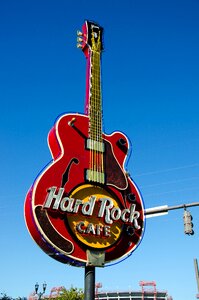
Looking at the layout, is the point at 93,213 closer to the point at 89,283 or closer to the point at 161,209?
the point at 89,283

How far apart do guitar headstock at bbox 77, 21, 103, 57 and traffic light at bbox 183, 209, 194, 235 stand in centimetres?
1313

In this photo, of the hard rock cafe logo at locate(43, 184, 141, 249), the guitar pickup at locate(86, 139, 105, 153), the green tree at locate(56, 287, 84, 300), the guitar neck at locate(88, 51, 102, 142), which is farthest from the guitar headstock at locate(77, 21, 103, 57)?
the green tree at locate(56, 287, 84, 300)

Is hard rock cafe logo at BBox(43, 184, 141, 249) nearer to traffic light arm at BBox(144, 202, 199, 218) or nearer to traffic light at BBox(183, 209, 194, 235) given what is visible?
traffic light arm at BBox(144, 202, 199, 218)

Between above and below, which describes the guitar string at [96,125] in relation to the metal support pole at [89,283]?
above

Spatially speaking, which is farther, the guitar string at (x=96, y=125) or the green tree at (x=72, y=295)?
the green tree at (x=72, y=295)

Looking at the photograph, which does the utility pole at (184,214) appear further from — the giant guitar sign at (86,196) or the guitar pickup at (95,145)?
the guitar pickup at (95,145)

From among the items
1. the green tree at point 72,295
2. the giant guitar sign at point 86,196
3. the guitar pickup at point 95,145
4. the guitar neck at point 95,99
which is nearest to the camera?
the giant guitar sign at point 86,196

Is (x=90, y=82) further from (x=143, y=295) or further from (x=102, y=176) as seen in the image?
(x=143, y=295)

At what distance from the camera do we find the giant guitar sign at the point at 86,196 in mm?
17203

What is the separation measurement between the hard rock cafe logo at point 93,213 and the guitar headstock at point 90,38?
9.39 meters

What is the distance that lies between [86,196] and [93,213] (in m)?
0.89

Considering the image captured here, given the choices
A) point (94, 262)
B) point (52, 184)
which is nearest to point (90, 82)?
point (52, 184)

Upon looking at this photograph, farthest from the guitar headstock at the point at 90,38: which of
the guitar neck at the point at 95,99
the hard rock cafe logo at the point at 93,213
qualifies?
the hard rock cafe logo at the point at 93,213

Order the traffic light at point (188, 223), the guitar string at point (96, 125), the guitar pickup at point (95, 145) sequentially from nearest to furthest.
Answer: the traffic light at point (188, 223), the guitar string at point (96, 125), the guitar pickup at point (95, 145)
